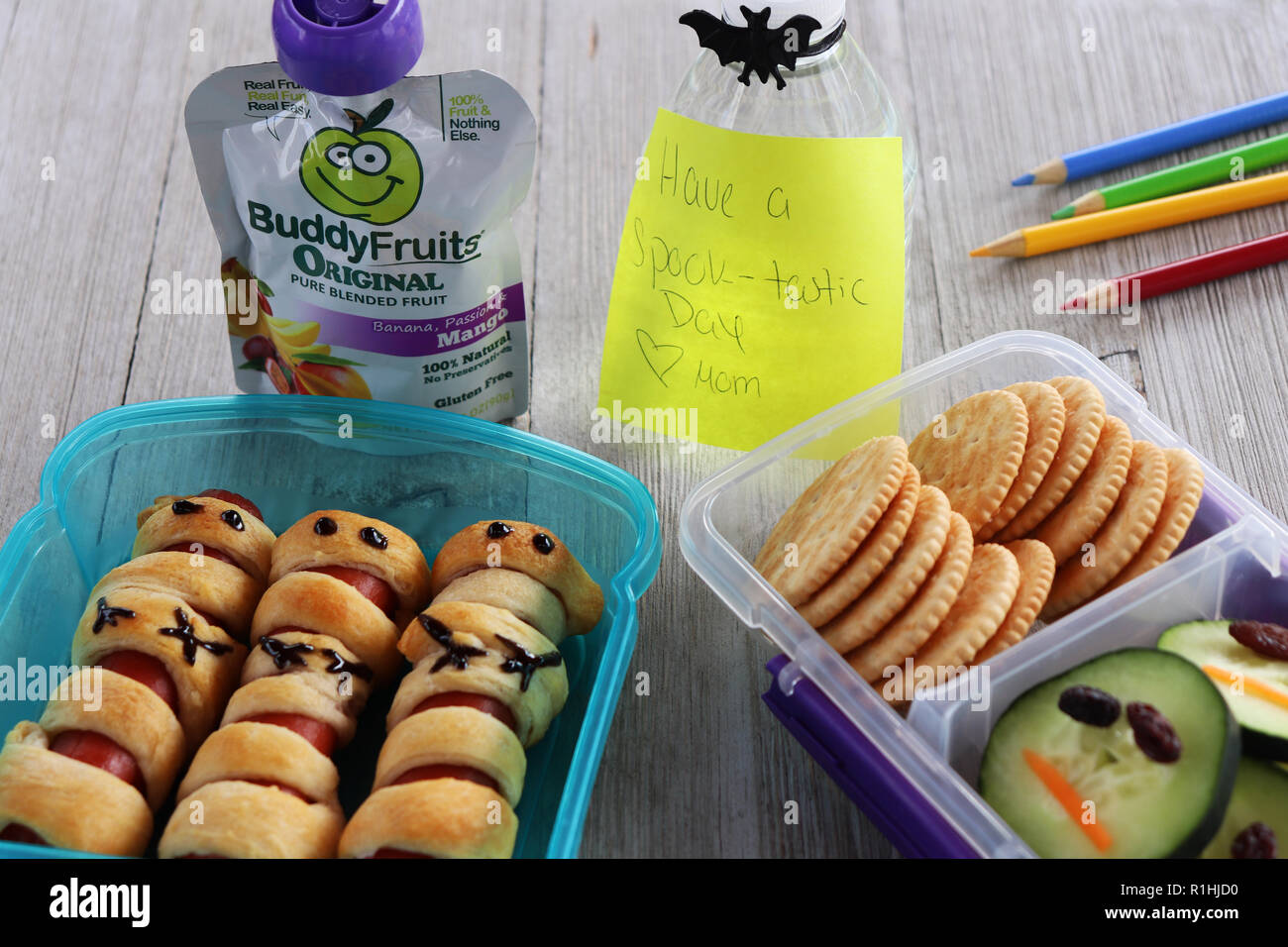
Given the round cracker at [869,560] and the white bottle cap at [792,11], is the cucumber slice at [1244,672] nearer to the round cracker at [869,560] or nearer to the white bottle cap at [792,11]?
the round cracker at [869,560]

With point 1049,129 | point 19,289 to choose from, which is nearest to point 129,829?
point 19,289

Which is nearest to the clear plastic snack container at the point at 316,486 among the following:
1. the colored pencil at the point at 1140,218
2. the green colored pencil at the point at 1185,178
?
the colored pencil at the point at 1140,218

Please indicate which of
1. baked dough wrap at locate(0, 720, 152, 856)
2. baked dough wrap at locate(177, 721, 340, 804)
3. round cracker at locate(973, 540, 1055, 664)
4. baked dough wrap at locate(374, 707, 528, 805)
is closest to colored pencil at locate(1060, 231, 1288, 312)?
round cracker at locate(973, 540, 1055, 664)

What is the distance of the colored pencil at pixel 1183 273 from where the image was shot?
1453 mm

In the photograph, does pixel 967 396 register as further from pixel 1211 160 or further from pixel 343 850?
pixel 343 850

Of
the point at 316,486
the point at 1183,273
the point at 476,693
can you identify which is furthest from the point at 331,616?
the point at 1183,273

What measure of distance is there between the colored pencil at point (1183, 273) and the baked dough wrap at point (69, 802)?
1.10 meters

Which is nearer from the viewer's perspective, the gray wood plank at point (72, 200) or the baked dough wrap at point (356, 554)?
the baked dough wrap at point (356, 554)

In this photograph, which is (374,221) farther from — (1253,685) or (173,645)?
(1253,685)

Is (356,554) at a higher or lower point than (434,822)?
higher

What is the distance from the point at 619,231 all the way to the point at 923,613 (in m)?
0.76

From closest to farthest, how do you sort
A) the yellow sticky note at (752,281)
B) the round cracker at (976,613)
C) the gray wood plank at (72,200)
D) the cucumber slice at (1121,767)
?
the cucumber slice at (1121,767) → the round cracker at (976,613) → the yellow sticky note at (752,281) → the gray wood plank at (72,200)

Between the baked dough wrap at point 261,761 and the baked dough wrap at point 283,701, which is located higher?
the baked dough wrap at point 283,701

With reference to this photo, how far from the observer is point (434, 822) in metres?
0.90
